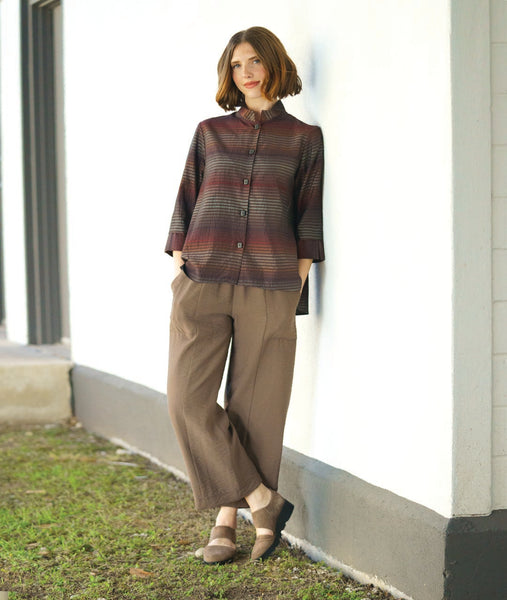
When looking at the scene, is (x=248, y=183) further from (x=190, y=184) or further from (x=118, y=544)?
(x=118, y=544)

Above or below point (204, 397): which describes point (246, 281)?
above

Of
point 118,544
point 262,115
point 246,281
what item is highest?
point 262,115

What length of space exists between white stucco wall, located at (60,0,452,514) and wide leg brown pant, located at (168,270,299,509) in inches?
7.4

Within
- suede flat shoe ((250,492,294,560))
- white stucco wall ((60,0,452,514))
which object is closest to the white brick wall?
white stucco wall ((60,0,452,514))

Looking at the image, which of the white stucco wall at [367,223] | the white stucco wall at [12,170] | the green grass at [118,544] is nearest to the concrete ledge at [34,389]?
the green grass at [118,544]

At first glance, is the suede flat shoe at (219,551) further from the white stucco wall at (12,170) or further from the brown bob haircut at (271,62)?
the white stucco wall at (12,170)

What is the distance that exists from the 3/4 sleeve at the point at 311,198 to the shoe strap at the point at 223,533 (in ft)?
3.35

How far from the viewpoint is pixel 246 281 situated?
348cm

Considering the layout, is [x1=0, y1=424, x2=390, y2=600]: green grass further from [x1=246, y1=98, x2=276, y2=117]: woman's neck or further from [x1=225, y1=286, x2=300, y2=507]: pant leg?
[x1=246, y1=98, x2=276, y2=117]: woman's neck

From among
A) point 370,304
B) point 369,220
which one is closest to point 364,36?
point 369,220

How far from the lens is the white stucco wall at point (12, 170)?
291 inches

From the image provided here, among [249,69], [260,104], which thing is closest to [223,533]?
[260,104]

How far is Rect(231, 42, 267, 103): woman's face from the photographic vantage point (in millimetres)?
3533

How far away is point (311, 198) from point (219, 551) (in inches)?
50.8
